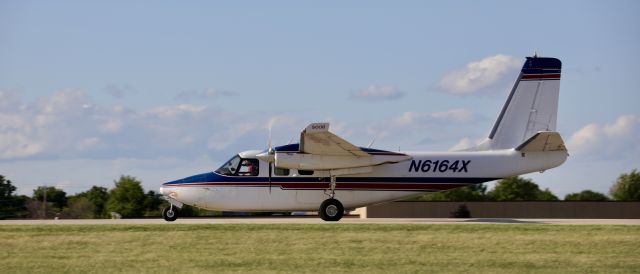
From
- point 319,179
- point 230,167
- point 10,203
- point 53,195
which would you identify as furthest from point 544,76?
point 53,195

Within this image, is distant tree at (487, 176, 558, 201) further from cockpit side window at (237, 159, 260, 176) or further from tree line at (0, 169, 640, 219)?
cockpit side window at (237, 159, 260, 176)

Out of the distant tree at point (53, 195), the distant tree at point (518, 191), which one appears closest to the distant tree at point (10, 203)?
the distant tree at point (53, 195)

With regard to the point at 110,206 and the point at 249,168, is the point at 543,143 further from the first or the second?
the point at 110,206

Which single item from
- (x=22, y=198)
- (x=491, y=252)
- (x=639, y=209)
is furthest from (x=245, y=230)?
(x=22, y=198)

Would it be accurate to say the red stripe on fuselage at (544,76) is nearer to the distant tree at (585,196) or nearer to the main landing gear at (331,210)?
the main landing gear at (331,210)

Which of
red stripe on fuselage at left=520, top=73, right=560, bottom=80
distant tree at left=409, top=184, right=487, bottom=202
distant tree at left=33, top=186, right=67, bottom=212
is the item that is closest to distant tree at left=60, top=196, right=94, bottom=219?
distant tree at left=33, top=186, right=67, bottom=212

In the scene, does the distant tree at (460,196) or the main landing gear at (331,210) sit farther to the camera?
A: the distant tree at (460,196)

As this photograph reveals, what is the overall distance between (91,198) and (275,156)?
85.0 feet

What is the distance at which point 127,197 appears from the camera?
41406 millimetres

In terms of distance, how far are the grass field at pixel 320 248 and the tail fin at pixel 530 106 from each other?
5.73 m

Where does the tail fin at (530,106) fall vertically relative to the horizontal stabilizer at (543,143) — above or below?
above

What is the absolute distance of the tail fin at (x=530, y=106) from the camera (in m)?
30.6

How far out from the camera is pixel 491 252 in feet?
68.6

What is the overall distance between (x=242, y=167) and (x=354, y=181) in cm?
348
